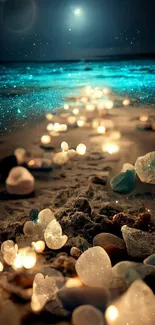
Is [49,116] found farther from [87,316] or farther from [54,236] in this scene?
[87,316]

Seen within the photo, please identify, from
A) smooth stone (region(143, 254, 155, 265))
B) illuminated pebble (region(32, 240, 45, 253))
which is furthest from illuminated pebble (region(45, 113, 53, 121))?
smooth stone (region(143, 254, 155, 265))

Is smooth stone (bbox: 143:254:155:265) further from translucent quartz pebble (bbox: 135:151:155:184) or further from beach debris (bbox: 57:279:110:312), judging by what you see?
translucent quartz pebble (bbox: 135:151:155:184)

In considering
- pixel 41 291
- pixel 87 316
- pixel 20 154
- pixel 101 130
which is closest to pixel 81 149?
pixel 20 154

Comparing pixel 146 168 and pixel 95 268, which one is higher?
pixel 146 168

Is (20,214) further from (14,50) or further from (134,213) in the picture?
(14,50)

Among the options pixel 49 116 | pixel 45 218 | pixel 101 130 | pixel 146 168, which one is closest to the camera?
pixel 45 218

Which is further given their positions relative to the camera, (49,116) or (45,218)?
(49,116)

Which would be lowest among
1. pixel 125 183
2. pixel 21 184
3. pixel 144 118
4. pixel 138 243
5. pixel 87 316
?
pixel 87 316

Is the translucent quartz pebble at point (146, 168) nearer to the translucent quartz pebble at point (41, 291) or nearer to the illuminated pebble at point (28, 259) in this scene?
the illuminated pebble at point (28, 259)
